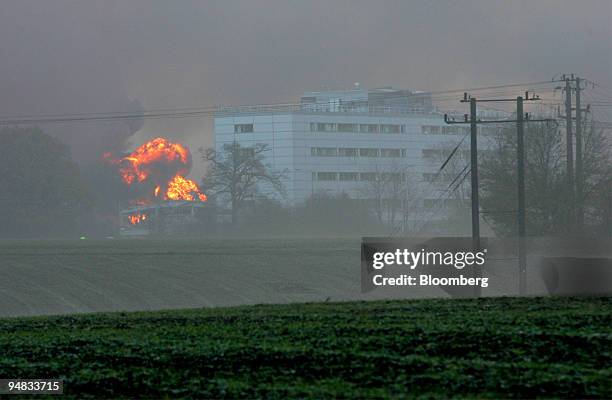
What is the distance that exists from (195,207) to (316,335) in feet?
359

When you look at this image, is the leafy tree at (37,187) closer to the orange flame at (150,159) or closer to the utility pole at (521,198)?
the orange flame at (150,159)

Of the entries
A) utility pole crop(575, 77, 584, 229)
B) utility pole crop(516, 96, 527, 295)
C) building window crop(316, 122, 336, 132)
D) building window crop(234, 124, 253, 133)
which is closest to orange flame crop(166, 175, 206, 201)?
building window crop(234, 124, 253, 133)

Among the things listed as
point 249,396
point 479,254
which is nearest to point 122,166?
point 479,254

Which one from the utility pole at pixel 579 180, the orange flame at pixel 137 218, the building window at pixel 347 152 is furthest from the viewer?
the building window at pixel 347 152

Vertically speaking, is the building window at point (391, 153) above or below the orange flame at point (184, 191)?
above

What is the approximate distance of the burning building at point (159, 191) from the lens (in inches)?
4865

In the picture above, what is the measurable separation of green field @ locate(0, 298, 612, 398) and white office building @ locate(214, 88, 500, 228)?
109 meters

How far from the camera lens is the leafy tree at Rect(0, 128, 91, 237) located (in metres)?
111

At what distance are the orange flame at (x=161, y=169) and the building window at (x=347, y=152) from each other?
19452mm

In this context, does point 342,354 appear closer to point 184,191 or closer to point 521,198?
point 521,198

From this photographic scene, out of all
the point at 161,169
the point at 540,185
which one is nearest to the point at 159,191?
the point at 161,169

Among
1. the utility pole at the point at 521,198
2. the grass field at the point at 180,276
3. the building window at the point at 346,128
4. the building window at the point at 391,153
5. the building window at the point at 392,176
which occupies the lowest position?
the grass field at the point at 180,276

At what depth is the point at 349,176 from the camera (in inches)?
5118

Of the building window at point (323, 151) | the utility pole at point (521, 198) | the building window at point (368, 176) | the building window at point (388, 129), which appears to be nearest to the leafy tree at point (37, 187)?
the building window at point (323, 151)
